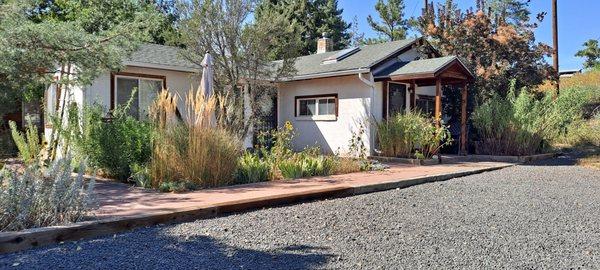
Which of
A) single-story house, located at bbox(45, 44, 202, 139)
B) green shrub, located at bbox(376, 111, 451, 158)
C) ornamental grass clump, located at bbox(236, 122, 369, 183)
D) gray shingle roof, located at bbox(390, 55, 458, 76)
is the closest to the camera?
ornamental grass clump, located at bbox(236, 122, 369, 183)

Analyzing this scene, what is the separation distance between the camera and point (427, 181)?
361 inches

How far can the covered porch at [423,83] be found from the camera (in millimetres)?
12844

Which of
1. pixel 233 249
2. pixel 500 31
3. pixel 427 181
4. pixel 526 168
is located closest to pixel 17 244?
pixel 233 249

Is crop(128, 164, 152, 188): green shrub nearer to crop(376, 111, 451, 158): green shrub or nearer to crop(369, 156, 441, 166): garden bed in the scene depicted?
crop(369, 156, 441, 166): garden bed

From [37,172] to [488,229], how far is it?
15.6ft

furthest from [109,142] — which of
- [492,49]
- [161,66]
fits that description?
[492,49]

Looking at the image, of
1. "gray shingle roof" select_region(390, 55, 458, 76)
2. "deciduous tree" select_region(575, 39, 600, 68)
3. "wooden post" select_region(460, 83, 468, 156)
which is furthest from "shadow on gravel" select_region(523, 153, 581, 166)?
"deciduous tree" select_region(575, 39, 600, 68)

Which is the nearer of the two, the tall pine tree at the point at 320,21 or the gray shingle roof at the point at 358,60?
the gray shingle roof at the point at 358,60

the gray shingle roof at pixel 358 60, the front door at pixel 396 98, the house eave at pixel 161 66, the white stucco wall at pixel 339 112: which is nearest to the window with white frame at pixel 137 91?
the house eave at pixel 161 66

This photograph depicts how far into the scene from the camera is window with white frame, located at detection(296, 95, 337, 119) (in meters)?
15.1

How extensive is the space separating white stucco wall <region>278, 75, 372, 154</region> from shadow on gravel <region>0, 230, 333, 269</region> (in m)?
9.21

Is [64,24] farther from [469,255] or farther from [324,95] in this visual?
[324,95]

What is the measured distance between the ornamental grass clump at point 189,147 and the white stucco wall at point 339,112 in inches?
242

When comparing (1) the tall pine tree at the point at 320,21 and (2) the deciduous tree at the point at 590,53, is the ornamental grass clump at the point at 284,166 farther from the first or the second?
(2) the deciduous tree at the point at 590,53
